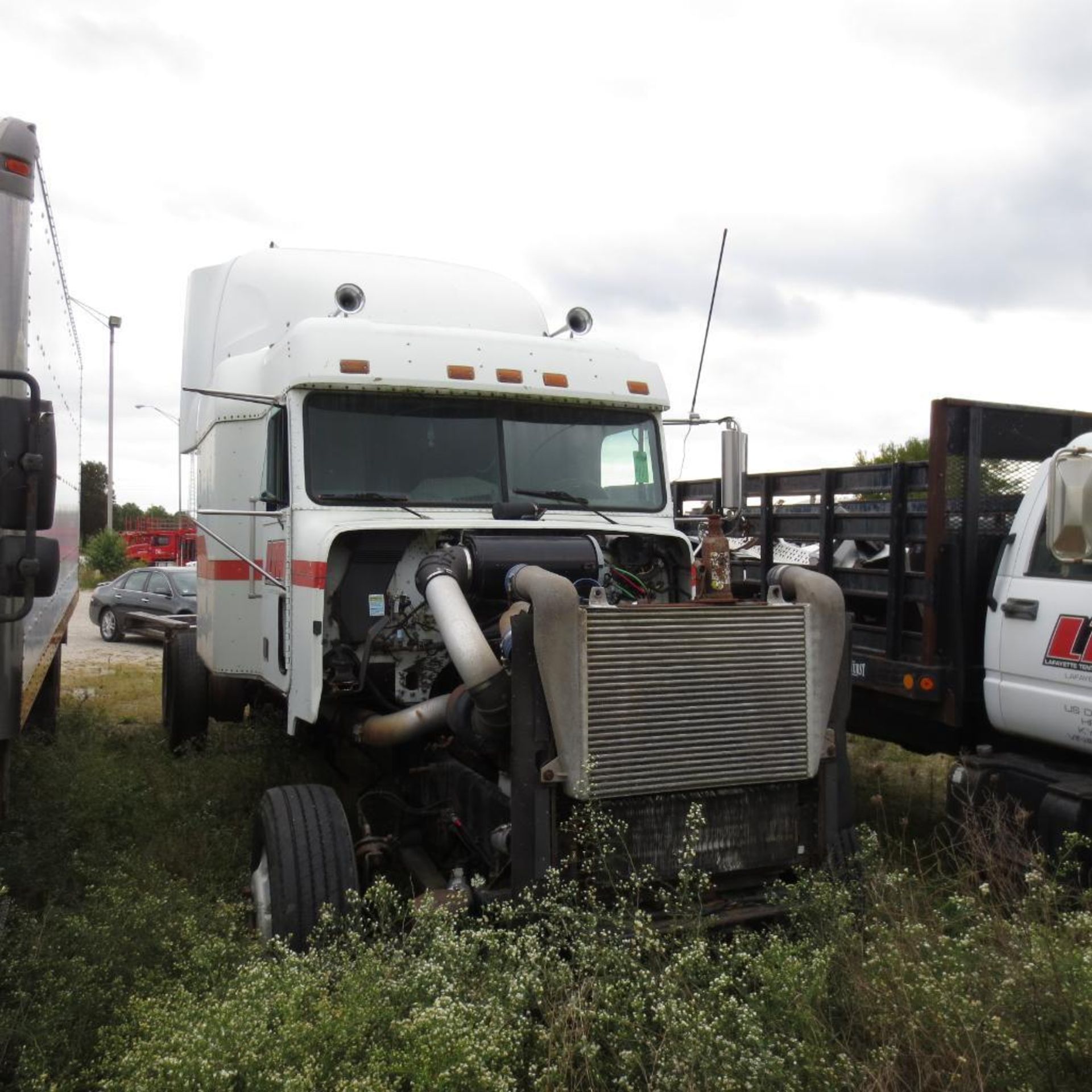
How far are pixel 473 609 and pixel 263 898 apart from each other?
1.62m

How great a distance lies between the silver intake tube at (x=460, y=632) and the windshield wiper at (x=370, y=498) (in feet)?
3.00

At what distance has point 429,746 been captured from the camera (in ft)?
17.8

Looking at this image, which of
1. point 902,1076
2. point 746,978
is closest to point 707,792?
point 746,978

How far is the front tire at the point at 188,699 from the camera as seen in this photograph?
28.4ft

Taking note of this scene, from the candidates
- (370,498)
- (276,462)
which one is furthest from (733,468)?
(276,462)

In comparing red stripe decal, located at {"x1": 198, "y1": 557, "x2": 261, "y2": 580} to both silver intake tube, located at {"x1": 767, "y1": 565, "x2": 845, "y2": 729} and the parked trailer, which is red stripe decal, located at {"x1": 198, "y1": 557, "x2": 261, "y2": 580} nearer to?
the parked trailer

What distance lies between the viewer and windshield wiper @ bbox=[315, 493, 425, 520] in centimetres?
554

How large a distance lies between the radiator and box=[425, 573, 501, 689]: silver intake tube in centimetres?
45

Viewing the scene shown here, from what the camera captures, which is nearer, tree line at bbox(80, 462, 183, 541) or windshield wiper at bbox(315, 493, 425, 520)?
windshield wiper at bbox(315, 493, 425, 520)

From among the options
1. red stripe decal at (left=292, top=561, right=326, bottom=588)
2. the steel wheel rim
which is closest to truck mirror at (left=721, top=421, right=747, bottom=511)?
red stripe decal at (left=292, top=561, right=326, bottom=588)

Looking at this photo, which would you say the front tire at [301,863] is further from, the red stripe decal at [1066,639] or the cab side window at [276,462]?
the red stripe decal at [1066,639]

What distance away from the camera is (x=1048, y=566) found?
5668mm

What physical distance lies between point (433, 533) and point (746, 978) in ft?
8.79

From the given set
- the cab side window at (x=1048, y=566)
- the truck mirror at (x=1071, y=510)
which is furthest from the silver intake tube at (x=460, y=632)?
the cab side window at (x=1048, y=566)
